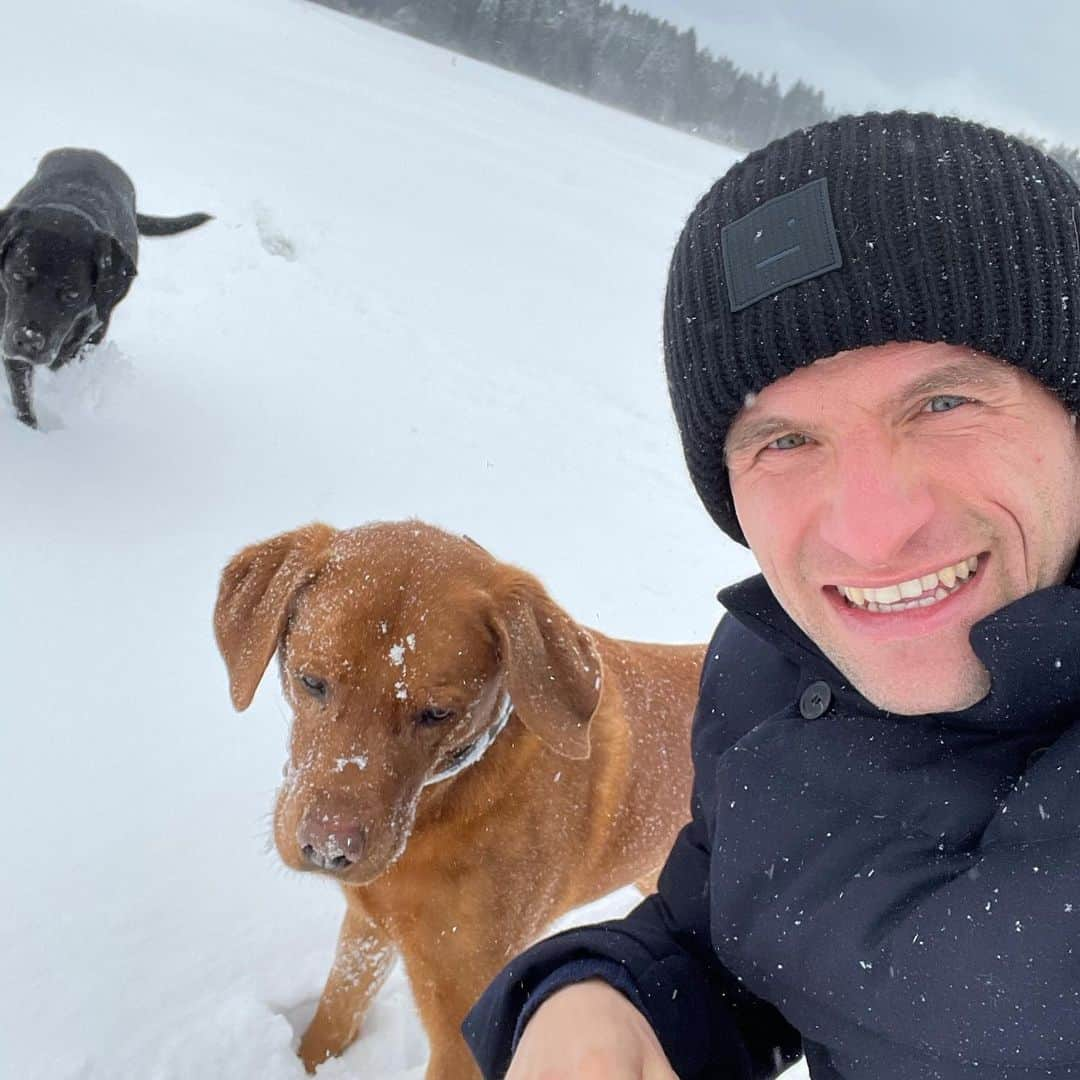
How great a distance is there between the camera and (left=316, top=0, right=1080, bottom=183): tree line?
227 ft

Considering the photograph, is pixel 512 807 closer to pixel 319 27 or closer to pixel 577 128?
pixel 577 128

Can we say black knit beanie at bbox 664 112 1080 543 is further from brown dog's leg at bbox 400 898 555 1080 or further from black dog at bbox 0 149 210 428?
black dog at bbox 0 149 210 428

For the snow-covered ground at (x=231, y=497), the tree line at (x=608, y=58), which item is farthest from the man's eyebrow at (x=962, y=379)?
the tree line at (x=608, y=58)

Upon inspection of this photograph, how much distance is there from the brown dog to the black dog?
3588mm

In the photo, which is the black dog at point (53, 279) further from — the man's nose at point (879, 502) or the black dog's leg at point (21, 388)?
the man's nose at point (879, 502)

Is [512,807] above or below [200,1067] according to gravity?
above

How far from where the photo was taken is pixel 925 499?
1468mm

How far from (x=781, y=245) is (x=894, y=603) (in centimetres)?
63

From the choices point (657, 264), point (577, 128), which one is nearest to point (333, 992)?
point (657, 264)

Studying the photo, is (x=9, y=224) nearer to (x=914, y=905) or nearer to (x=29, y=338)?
(x=29, y=338)

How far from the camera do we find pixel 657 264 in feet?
53.2

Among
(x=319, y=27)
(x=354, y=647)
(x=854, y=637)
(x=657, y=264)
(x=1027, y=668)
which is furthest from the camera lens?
(x=319, y=27)

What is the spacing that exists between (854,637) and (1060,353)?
0.56 meters

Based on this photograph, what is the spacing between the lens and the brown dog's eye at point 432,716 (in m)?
2.29
